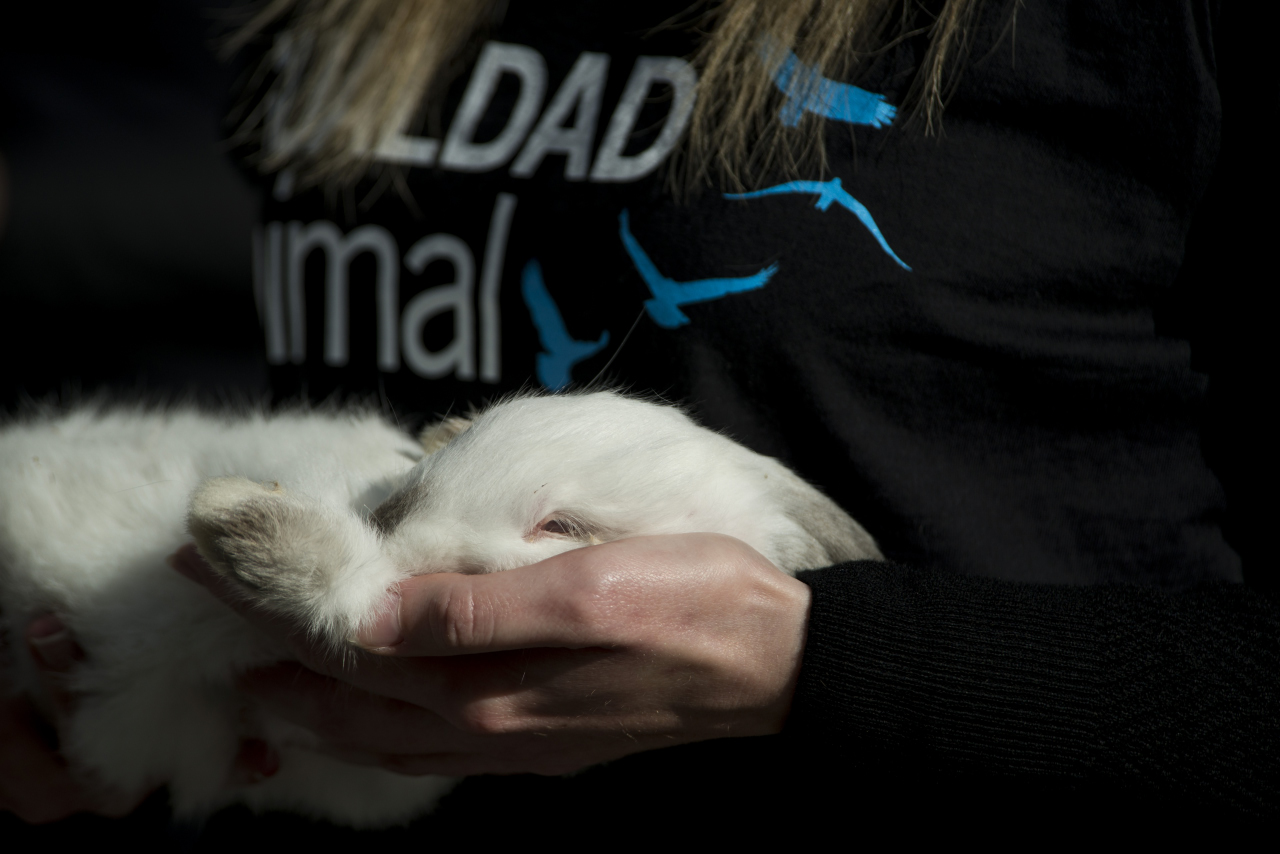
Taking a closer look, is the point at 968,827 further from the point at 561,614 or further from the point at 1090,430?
the point at 561,614

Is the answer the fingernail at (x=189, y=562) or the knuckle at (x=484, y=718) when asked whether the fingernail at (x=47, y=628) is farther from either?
the knuckle at (x=484, y=718)

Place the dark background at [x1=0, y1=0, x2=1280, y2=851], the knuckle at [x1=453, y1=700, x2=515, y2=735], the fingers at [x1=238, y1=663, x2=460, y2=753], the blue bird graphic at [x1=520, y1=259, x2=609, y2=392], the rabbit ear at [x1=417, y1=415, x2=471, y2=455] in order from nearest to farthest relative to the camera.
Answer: the knuckle at [x1=453, y1=700, x2=515, y2=735], the fingers at [x1=238, y1=663, x2=460, y2=753], the rabbit ear at [x1=417, y1=415, x2=471, y2=455], the blue bird graphic at [x1=520, y1=259, x2=609, y2=392], the dark background at [x1=0, y1=0, x2=1280, y2=851]

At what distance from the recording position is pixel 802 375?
1.26 meters


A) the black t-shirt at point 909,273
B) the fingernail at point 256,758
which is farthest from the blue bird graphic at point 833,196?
the fingernail at point 256,758

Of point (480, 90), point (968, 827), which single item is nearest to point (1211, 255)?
point (968, 827)

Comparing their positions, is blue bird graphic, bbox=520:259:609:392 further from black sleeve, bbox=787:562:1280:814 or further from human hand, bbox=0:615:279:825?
human hand, bbox=0:615:279:825

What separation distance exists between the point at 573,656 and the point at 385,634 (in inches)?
9.3

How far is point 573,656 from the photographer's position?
1.02 metres

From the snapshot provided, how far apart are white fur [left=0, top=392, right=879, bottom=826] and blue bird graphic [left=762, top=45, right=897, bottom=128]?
529 millimetres

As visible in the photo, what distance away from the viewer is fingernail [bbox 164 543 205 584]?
1.10 meters

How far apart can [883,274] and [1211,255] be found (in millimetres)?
487

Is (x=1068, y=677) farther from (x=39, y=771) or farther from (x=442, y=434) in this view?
(x=39, y=771)

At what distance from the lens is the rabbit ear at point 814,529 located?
1.19 metres

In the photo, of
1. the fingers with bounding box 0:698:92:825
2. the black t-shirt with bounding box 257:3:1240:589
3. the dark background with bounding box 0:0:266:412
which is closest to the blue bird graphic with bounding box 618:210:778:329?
the black t-shirt with bounding box 257:3:1240:589
